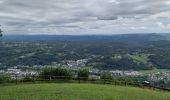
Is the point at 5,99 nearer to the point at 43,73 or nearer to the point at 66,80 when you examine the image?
the point at 66,80

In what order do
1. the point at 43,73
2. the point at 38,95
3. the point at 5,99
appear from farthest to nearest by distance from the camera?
the point at 43,73, the point at 38,95, the point at 5,99

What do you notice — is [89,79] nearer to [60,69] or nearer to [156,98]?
[60,69]

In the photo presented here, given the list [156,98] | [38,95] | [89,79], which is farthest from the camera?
[89,79]

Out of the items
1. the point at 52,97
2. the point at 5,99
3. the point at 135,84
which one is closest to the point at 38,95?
the point at 52,97

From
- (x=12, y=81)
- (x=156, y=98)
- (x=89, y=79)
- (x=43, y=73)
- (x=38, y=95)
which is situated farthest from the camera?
(x=43, y=73)

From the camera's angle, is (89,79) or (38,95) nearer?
(38,95)

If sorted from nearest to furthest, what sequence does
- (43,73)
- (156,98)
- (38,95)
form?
1. (38,95)
2. (156,98)
3. (43,73)

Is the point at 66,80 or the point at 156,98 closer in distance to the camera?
the point at 156,98

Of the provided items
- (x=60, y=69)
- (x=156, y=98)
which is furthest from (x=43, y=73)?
(x=156, y=98)
